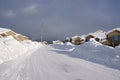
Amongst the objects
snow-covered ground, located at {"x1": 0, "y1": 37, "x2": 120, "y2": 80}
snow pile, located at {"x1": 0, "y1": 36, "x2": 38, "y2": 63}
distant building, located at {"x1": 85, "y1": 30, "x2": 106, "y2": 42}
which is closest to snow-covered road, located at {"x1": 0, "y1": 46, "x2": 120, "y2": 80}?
snow-covered ground, located at {"x1": 0, "y1": 37, "x2": 120, "y2": 80}

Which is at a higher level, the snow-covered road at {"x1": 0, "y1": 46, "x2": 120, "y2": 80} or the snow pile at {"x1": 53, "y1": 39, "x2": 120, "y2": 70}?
the snow pile at {"x1": 53, "y1": 39, "x2": 120, "y2": 70}

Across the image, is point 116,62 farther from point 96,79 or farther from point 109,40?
point 109,40

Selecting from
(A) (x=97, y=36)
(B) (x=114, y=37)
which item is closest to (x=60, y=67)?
(B) (x=114, y=37)

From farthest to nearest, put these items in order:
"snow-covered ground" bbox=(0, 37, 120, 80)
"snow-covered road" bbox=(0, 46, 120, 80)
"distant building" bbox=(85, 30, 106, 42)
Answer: "distant building" bbox=(85, 30, 106, 42)
"snow-covered ground" bbox=(0, 37, 120, 80)
"snow-covered road" bbox=(0, 46, 120, 80)

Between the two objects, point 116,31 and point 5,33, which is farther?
point 5,33

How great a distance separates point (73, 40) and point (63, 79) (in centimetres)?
11143

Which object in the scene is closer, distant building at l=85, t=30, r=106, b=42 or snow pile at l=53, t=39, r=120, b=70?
snow pile at l=53, t=39, r=120, b=70

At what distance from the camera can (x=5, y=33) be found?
3447 inches

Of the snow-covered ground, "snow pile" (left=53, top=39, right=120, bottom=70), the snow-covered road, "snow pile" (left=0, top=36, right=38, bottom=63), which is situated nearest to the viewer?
the snow-covered road

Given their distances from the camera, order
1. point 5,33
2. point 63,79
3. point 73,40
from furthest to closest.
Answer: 1. point 73,40
2. point 5,33
3. point 63,79

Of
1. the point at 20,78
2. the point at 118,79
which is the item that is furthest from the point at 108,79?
the point at 20,78

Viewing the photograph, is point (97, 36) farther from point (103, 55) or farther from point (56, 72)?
point (56, 72)

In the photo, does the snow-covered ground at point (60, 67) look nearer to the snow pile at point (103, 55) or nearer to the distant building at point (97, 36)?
the snow pile at point (103, 55)

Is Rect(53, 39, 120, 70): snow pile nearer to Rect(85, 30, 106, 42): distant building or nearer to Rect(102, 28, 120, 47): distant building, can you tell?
Rect(102, 28, 120, 47): distant building
